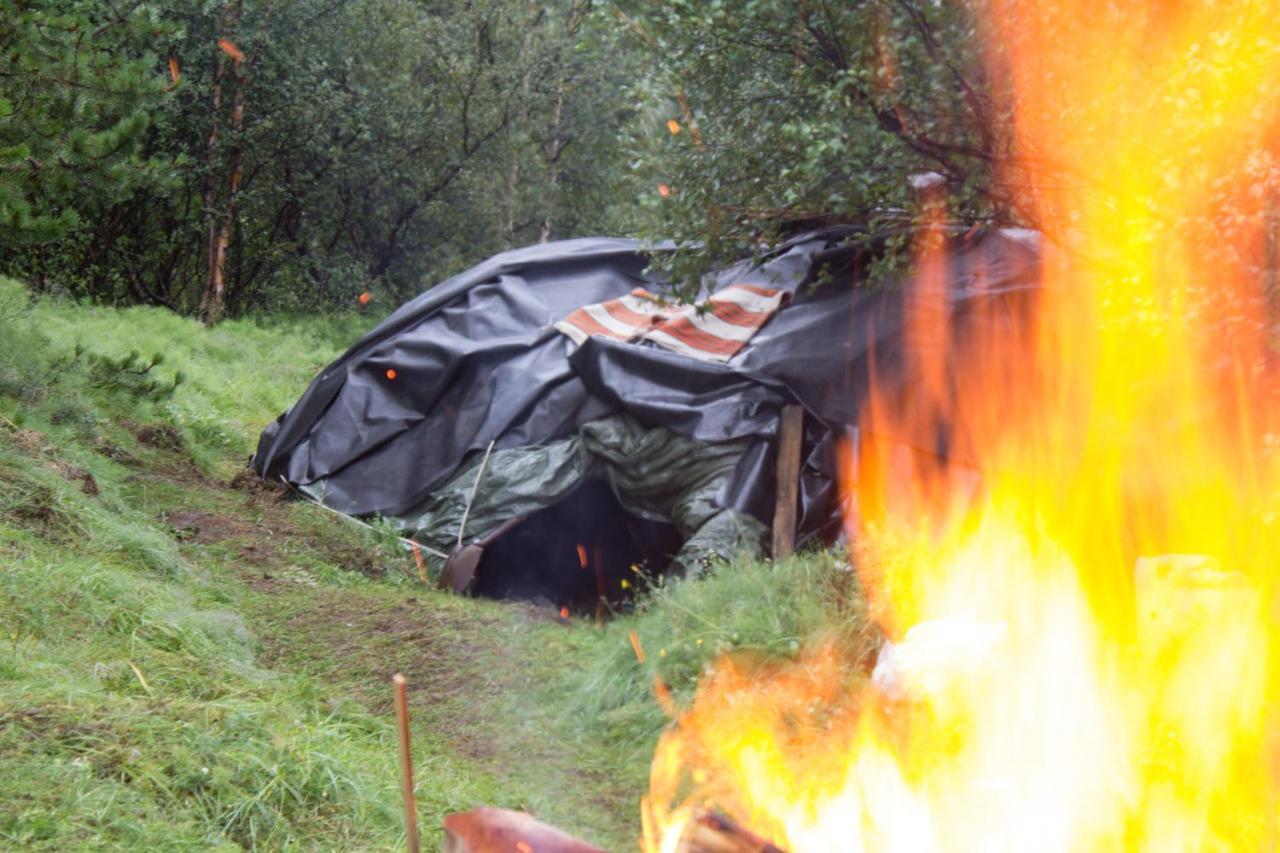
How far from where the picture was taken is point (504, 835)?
263 centimetres

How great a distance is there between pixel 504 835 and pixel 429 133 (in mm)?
20459

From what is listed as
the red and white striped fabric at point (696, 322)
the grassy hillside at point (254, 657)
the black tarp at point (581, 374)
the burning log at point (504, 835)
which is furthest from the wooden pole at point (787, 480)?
the burning log at point (504, 835)

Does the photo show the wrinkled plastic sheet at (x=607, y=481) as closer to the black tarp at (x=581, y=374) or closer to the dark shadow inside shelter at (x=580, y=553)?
the black tarp at (x=581, y=374)

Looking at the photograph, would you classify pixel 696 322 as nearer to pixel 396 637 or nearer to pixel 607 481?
pixel 607 481

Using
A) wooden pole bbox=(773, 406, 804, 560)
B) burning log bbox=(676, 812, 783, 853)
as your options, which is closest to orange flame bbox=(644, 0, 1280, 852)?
burning log bbox=(676, 812, 783, 853)

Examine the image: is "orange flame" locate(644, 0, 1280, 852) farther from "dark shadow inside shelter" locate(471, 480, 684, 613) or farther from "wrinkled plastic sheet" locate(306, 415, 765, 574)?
"dark shadow inside shelter" locate(471, 480, 684, 613)

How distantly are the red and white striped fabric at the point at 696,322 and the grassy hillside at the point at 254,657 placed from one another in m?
2.05

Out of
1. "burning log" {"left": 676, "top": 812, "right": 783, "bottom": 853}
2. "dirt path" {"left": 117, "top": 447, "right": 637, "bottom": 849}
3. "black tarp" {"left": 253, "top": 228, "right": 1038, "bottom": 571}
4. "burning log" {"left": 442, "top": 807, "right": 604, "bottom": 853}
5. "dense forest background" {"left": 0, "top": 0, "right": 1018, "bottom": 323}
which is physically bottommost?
"dirt path" {"left": 117, "top": 447, "right": 637, "bottom": 849}

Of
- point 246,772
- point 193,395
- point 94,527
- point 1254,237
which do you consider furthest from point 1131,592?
point 193,395

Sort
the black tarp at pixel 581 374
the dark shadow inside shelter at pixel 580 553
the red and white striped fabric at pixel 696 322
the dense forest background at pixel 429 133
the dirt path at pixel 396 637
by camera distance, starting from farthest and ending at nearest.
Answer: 1. the dark shadow inside shelter at pixel 580 553
2. the red and white striped fabric at pixel 696 322
3. the black tarp at pixel 581 374
4. the dense forest background at pixel 429 133
5. the dirt path at pixel 396 637

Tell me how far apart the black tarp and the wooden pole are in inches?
3.6

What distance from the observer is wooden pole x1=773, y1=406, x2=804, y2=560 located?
8312mm

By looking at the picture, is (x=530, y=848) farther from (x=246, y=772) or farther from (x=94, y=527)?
(x=94, y=527)

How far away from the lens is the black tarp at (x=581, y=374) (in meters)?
8.30
